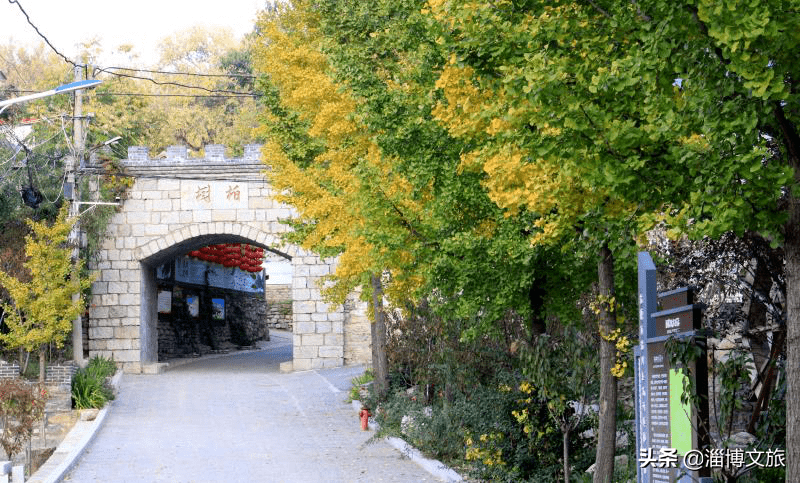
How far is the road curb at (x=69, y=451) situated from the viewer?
42.9 feet

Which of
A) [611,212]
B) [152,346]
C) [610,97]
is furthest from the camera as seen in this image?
[152,346]

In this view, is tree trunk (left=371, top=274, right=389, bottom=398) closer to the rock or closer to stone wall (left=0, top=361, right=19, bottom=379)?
the rock

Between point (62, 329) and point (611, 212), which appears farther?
point (62, 329)

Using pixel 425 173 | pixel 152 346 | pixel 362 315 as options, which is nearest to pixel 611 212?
pixel 425 173

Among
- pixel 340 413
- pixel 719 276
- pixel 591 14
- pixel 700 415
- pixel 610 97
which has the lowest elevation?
pixel 340 413

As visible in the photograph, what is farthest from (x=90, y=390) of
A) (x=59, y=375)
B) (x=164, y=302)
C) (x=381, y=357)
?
(x=164, y=302)

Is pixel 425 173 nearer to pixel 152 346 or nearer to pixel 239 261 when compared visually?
pixel 152 346

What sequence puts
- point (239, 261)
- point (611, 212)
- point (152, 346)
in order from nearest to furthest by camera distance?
point (611, 212), point (152, 346), point (239, 261)

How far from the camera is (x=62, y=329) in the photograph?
22.7 metres

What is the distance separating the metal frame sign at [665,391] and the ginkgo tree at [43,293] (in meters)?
16.9

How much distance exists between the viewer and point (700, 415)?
6.76 metres

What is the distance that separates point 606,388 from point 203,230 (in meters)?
20.1

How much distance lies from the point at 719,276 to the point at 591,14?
5.63 metres

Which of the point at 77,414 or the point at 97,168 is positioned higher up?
the point at 97,168
